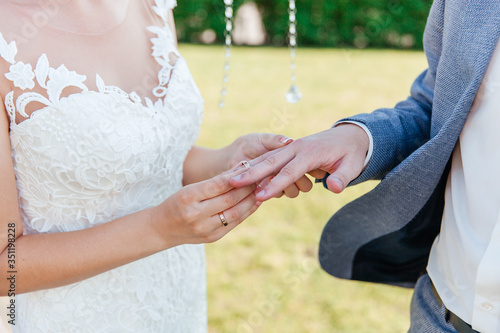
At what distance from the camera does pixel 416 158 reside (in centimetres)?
140

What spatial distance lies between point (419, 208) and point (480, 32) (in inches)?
21.4

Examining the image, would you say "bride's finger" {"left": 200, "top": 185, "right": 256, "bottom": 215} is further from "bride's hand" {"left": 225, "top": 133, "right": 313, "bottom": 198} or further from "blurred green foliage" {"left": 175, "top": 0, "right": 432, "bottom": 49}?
"blurred green foliage" {"left": 175, "top": 0, "right": 432, "bottom": 49}

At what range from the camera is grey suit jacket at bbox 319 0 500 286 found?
1293mm

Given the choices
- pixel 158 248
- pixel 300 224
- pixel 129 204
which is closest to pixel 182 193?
pixel 158 248

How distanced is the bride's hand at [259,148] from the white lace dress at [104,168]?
0.17 metres

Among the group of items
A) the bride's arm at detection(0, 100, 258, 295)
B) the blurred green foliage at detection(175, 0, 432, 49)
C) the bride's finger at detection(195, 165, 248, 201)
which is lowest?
the blurred green foliage at detection(175, 0, 432, 49)

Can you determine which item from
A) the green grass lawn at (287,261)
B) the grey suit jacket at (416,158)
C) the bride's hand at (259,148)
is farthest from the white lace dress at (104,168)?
the green grass lawn at (287,261)

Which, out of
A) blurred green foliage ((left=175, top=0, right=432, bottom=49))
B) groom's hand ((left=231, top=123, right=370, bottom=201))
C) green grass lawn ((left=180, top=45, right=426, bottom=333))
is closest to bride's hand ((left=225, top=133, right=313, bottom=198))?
groom's hand ((left=231, top=123, right=370, bottom=201))

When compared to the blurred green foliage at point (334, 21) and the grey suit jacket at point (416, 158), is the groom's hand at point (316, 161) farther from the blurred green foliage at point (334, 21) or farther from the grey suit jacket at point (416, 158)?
the blurred green foliage at point (334, 21)

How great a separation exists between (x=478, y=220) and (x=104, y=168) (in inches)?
41.3

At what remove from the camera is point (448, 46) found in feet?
4.48

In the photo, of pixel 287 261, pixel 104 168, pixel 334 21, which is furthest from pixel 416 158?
pixel 334 21

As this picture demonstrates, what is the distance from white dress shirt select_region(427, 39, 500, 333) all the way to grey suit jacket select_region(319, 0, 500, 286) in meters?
0.04

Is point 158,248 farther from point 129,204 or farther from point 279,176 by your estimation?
point 279,176
